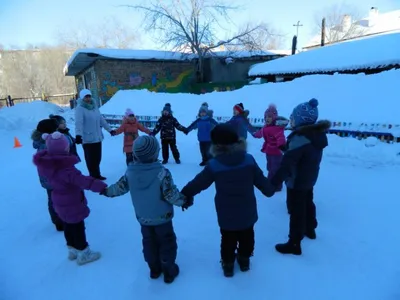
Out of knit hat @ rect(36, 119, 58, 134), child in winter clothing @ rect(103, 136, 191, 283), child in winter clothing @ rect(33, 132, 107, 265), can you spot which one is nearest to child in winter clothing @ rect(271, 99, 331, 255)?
child in winter clothing @ rect(103, 136, 191, 283)

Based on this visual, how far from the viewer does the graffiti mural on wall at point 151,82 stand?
1703 centimetres

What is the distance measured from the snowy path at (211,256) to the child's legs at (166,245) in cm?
18

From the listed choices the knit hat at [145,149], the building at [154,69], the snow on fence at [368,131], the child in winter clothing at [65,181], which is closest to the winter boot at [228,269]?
the knit hat at [145,149]

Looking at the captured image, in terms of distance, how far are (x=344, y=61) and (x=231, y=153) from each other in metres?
12.6

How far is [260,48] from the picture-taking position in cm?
1970

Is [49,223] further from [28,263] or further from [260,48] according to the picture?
[260,48]

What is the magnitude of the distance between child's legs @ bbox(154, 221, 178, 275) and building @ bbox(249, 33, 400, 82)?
1158 centimetres

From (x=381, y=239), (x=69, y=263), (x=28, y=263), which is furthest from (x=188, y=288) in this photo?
(x=381, y=239)

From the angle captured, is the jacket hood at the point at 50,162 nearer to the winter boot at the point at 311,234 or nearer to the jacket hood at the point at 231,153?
the jacket hood at the point at 231,153

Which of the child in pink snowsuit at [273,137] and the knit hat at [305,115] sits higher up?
the knit hat at [305,115]

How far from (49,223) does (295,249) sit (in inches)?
135

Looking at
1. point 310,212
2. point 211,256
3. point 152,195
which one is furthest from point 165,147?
point 152,195

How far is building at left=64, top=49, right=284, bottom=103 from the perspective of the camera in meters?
16.6

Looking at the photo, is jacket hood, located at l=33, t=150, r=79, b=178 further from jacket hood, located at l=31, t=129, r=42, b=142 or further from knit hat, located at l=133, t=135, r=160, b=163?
jacket hood, located at l=31, t=129, r=42, b=142
